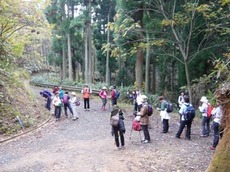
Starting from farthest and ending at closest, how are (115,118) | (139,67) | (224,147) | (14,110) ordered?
1. (139,67)
2. (14,110)
3. (115,118)
4. (224,147)

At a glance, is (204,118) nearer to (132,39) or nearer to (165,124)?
(165,124)

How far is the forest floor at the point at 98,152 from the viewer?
24.8 feet

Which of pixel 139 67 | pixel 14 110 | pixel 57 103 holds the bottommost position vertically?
pixel 14 110

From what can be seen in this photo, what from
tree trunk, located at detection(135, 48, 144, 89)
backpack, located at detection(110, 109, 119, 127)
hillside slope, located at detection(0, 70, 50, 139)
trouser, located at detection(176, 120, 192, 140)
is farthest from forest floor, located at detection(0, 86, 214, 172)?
tree trunk, located at detection(135, 48, 144, 89)

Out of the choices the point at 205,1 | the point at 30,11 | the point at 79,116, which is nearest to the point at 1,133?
the point at 79,116

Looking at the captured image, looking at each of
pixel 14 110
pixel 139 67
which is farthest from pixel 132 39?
pixel 14 110

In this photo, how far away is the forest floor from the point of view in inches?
298

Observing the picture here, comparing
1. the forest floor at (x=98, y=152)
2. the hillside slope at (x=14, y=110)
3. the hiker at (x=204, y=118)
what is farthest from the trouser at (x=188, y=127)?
the hillside slope at (x=14, y=110)

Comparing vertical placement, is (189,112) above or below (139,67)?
below

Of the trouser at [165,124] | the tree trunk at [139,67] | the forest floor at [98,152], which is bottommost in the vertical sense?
the forest floor at [98,152]

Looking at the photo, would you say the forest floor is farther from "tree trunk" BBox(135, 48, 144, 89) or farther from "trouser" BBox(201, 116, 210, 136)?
"tree trunk" BBox(135, 48, 144, 89)

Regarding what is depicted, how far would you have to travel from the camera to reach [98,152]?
28.9 ft

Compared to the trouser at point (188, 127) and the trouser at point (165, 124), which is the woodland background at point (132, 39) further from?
the trouser at point (165, 124)

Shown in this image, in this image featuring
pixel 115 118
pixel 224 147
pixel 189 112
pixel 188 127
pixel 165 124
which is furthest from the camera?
pixel 165 124
